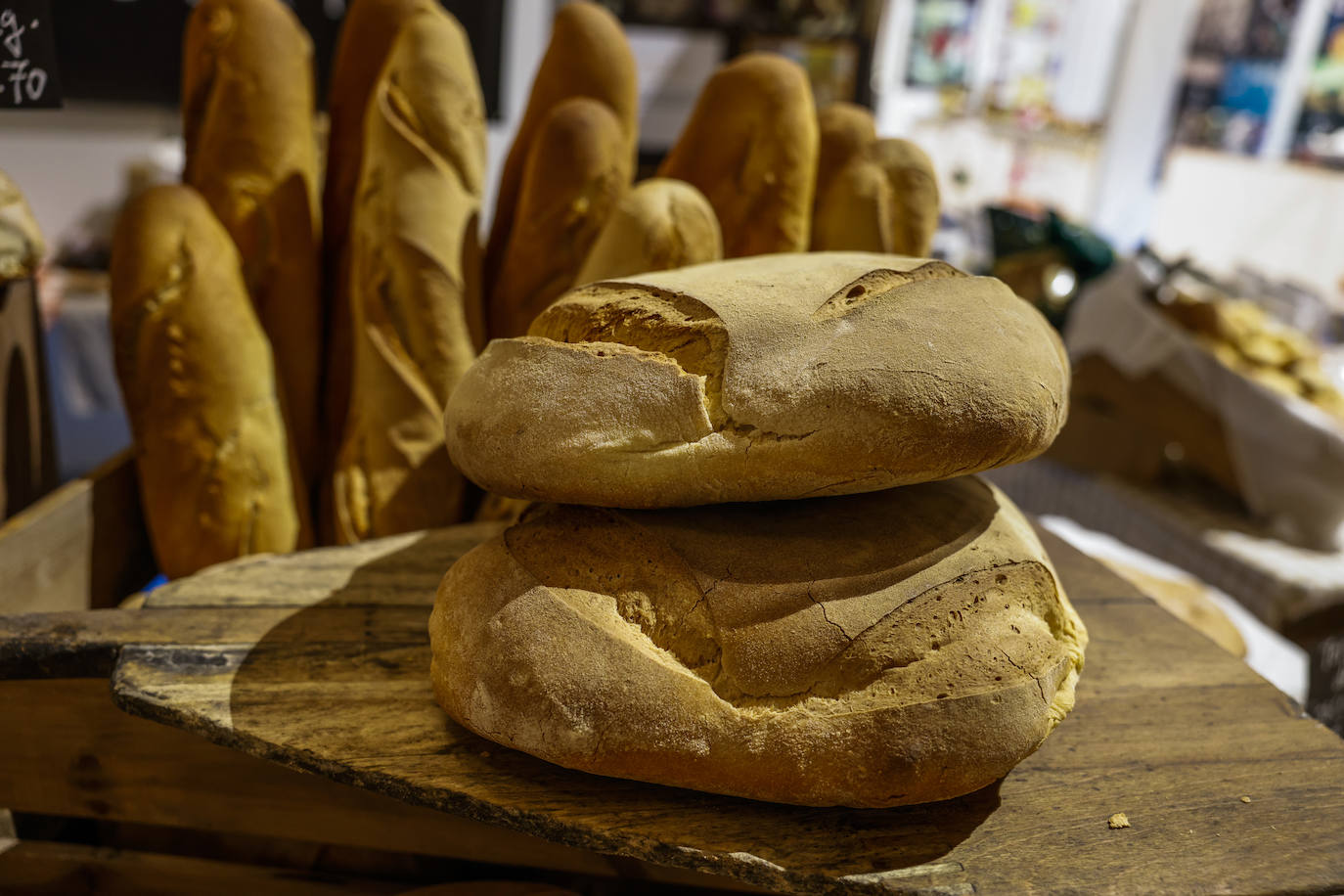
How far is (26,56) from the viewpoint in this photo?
0.81 metres

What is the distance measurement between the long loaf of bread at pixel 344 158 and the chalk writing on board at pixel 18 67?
16.1 inches

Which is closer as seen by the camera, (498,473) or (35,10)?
(498,473)

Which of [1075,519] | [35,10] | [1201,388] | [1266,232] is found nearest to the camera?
[35,10]

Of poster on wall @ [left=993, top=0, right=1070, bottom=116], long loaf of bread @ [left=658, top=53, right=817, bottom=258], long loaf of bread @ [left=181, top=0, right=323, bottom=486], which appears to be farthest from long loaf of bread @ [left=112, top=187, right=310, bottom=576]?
poster on wall @ [left=993, top=0, right=1070, bottom=116]

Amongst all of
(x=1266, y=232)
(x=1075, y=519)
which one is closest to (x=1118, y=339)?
(x=1075, y=519)

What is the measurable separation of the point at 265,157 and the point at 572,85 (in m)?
0.40

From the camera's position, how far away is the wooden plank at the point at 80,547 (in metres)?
0.97

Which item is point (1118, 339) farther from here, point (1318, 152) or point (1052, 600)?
point (1318, 152)

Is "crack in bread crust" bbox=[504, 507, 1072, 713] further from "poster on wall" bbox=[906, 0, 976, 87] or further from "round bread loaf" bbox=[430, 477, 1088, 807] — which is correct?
"poster on wall" bbox=[906, 0, 976, 87]

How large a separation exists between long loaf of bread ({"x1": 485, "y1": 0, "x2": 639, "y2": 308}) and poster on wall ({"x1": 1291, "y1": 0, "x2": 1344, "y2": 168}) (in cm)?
342

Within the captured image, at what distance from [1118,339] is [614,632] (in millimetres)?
1607

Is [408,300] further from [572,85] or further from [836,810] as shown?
[836,810]

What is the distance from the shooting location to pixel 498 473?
2.13 ft

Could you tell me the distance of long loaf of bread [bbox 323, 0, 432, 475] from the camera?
1.20 meters
